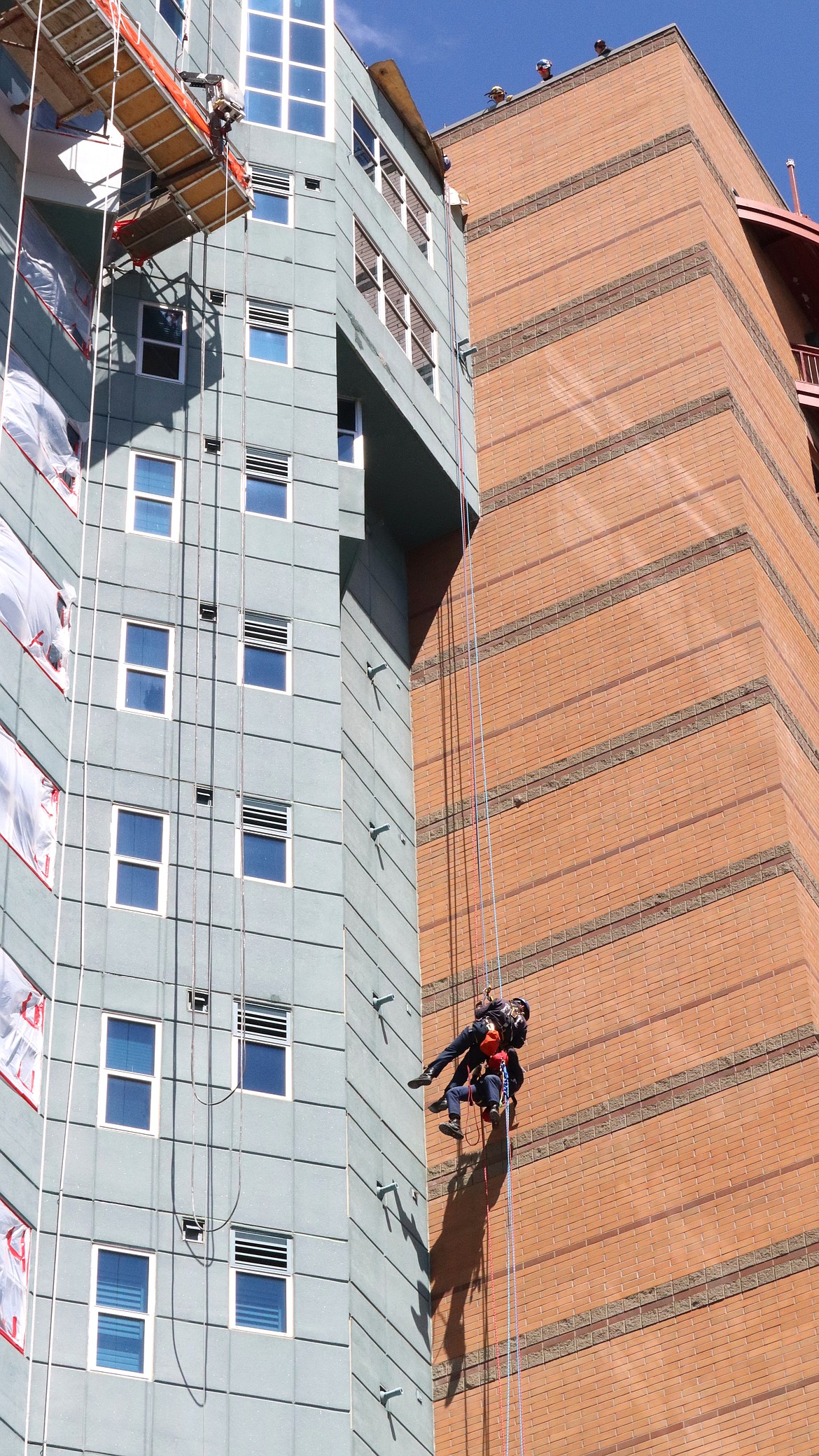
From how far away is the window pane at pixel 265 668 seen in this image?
29.3m

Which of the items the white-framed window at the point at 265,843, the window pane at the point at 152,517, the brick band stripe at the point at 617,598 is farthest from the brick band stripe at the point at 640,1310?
the window pane at the point at 152,517

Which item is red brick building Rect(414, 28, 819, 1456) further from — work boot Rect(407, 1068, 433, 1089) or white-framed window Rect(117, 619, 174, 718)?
white-framed window Rect(117, 619, 174, 718)

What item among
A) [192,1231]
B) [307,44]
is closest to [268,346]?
[307,44]

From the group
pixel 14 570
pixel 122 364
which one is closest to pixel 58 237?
pixel 122 364

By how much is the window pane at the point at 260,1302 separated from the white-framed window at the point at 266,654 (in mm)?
8162

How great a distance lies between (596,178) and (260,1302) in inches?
866

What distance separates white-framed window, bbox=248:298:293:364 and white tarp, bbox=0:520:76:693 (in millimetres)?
6251

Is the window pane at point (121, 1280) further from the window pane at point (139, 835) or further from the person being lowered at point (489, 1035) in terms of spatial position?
the person being lowered at point (489, 1035)

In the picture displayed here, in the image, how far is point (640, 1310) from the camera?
27.4 meters

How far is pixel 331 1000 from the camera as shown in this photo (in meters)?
27.3

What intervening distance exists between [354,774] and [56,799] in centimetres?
602

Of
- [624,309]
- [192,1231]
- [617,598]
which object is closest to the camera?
[192,1231]

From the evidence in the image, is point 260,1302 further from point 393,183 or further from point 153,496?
point 393,183

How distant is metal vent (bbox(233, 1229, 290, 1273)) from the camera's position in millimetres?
24875
